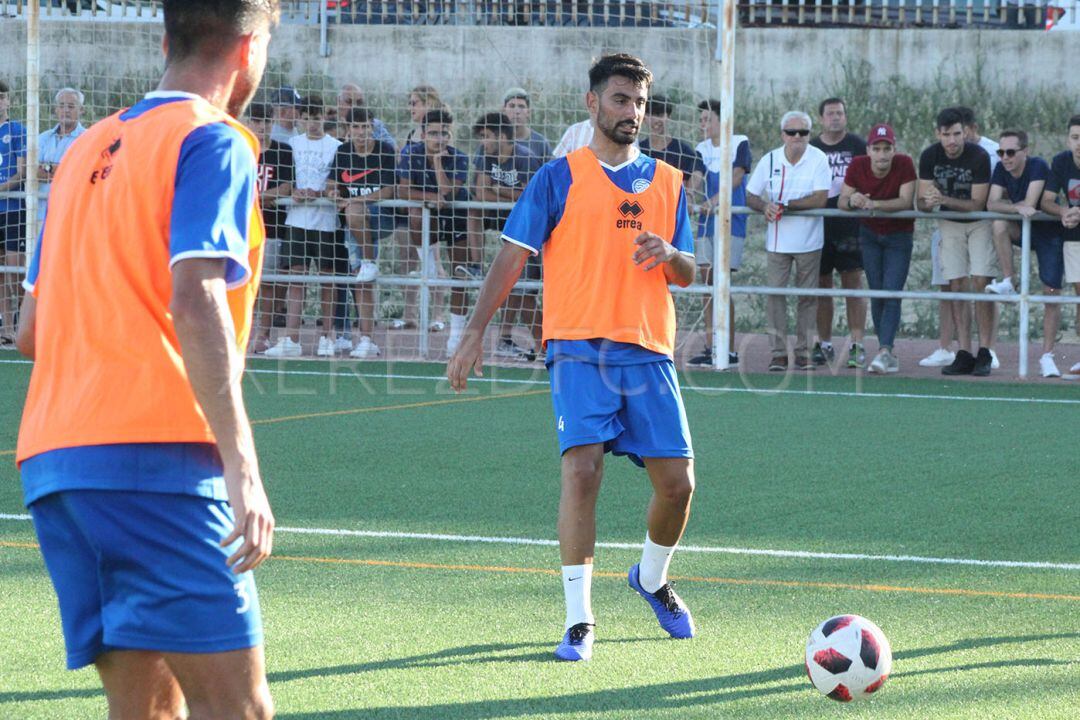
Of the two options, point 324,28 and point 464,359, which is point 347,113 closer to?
point 324,28

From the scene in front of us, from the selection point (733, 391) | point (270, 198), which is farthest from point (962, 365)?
point (270, 198)

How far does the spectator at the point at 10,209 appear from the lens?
15.0 metres

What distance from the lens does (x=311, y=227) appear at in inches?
560

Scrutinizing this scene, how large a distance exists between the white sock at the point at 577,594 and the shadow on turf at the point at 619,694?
0.14 metres

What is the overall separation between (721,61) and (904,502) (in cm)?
683

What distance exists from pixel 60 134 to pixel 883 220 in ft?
24.5

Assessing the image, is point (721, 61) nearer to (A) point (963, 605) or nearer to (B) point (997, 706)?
(A) point (963, 605)

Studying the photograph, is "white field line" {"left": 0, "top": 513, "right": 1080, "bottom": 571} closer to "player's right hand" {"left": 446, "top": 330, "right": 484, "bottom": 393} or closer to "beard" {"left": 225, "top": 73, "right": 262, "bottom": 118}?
"player's right hand" {"left": 446, "top": 330, "right": 484, "bottom": 393}

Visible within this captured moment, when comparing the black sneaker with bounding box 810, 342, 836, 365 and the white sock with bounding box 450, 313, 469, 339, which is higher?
the white sock with bounding box 450, 313, 469, 339

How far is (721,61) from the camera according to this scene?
13633 mm

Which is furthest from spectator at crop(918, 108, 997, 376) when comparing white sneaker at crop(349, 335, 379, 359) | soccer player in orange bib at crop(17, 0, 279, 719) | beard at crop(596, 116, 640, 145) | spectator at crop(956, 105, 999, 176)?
soccer player in orange bib at crop(17, 0, 279, 719)

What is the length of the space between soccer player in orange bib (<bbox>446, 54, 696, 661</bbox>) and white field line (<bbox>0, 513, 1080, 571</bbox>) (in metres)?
1.17

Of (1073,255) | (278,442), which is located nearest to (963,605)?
(278,442)

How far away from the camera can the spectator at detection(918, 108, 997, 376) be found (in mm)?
12945
